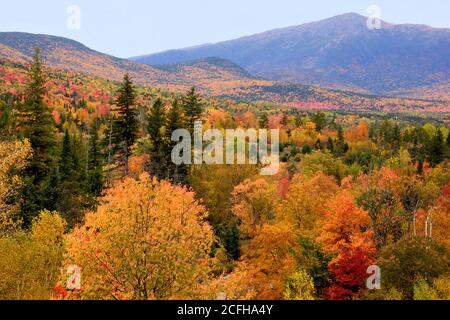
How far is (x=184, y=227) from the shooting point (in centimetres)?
2819

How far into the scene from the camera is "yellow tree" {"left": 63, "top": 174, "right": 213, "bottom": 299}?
2503 centimetres

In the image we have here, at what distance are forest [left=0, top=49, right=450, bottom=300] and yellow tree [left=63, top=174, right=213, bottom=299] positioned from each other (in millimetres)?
74

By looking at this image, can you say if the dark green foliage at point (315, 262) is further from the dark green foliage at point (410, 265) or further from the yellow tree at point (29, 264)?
the yellow tree at point (29, 264)

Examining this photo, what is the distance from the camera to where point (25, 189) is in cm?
4747

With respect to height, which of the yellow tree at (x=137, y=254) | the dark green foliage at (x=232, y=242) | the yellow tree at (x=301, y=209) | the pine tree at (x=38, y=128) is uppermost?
the pine tree at (x=38, y=128)

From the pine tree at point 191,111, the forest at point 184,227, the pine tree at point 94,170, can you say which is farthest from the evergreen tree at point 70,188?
the pine tree at point 191,111

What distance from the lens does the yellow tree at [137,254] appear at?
2503cm

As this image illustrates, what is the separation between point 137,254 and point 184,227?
13.6ft

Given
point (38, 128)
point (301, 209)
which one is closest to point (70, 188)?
point (38, 128)

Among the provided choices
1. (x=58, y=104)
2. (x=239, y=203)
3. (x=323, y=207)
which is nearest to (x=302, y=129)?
(x=58, y=104)

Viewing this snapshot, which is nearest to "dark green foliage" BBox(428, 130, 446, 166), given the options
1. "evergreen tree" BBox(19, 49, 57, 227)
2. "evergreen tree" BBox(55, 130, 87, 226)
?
"evergreen tree" BBox(55, 130, 87, 226)

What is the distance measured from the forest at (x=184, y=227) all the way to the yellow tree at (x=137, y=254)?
0.07 meters

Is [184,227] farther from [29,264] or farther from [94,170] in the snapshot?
[94,170]

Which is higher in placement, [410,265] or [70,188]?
[70,188]
